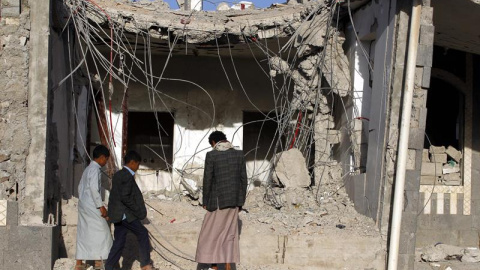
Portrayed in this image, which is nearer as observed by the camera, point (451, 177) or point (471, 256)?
point (471, 256)

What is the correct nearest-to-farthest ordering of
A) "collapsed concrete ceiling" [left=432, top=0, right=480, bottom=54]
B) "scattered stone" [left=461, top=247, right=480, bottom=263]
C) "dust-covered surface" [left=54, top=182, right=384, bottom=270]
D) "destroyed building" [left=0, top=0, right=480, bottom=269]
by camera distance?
"destroyed building" [left=0, top=0, right=480, bottom=269] < "dust-covered surface" [left=54, top=182, right=384, bottom=270] < "collapsed concrete ceiling" [left=432, top=0, right=480, bottom=54] < "scattered stone" [left=461, top=247, right=480, bottom=263]

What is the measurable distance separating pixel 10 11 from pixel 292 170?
4.13m

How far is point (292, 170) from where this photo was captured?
984 cm

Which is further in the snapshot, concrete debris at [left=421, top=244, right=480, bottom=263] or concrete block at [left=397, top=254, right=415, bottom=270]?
concrete debris at [left=421, top=244, right=480, bottom=263]

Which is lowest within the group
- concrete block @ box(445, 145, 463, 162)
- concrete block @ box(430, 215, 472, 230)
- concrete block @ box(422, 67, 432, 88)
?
concrete block @ box(430, 215, 472, 230)

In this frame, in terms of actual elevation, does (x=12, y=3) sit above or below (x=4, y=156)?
above

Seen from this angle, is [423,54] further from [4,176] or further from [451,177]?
[4,176]

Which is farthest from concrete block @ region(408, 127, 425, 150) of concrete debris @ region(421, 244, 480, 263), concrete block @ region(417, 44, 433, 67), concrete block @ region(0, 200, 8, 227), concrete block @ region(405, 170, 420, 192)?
concrete block @ region(0, 200, 8, 227)

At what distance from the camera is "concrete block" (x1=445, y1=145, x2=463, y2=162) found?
11.0m

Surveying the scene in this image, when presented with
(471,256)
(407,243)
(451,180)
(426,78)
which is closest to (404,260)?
(407,243)

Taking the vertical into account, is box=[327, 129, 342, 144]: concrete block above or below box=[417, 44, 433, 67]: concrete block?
below

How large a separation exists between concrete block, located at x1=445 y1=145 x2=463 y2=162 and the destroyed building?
2cm

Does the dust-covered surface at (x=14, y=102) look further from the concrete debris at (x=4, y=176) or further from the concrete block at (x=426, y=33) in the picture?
the concrete block at (x=426, y=33)

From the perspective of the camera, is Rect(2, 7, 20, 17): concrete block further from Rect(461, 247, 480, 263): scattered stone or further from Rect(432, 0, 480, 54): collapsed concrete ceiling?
Rect(461, 247, 480, 263): scattered stone
